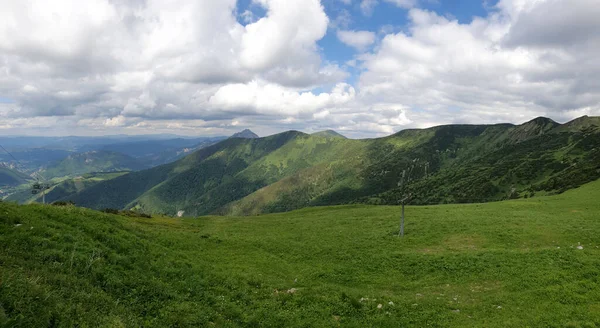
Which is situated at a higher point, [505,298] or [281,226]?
[505,298]

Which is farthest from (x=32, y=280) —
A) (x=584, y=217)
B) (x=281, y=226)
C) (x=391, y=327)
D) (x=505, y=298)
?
(x=584, y=217)

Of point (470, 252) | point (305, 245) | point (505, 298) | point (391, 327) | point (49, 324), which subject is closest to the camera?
point (49, 324)

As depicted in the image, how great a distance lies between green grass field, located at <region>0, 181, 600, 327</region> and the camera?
47.9 ft

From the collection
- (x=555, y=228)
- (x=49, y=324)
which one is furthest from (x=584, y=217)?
(x=49, y=324)

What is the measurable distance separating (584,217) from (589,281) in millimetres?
27753

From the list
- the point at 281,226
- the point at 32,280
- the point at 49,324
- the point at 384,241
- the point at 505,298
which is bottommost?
the point at 281,226

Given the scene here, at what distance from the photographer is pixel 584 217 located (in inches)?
1588

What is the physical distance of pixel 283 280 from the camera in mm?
25656

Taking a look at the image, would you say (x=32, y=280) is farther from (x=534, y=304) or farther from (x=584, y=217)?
(x=584, y=217)

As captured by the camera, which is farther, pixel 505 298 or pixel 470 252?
pixel 470 252

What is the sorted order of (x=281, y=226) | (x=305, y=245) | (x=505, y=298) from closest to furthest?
(x=505, y=298), (x=305, y=245), (x=281, y=226)

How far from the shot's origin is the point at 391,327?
17875 mm

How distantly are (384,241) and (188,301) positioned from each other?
89.3 feet

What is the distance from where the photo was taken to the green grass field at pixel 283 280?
1461 centimetres
